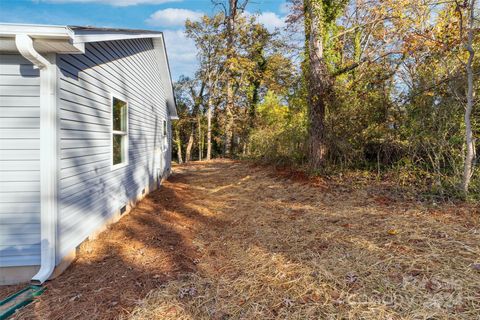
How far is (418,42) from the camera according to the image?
4918 millimetres

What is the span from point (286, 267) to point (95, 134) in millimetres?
3361

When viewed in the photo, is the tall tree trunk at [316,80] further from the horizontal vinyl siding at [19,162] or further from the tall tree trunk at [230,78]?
the tall tree trunk at [230,78]

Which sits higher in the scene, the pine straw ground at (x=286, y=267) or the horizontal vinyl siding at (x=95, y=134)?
the horizontal vinyl siding at (x=95, y=134)

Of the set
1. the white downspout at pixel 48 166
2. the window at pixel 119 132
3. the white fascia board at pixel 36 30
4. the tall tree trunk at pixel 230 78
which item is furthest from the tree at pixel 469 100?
the tall tree trunk at pixel 230 78

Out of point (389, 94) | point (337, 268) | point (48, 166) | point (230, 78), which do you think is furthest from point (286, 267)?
point (230, 78)

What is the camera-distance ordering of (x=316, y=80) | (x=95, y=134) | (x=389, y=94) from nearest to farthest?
(x=95, y=134) → (x=389, y=94) → (x=316, y=80)

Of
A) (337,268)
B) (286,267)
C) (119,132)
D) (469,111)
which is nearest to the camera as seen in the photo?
(337,268)

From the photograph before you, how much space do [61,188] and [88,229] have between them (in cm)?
95

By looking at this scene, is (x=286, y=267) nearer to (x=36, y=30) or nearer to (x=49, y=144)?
(x=49, y=144)

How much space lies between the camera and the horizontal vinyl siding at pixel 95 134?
9.98 ft

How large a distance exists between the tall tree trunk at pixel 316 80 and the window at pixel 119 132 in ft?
15.8

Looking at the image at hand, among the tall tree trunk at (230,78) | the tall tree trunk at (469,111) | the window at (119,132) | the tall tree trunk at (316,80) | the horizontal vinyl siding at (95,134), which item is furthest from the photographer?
the tall tree trunk at (230,78)

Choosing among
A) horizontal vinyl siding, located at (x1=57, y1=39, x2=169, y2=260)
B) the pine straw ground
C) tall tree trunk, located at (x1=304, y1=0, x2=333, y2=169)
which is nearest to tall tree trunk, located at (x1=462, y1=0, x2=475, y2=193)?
the pine straw ground

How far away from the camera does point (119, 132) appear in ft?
15.8
